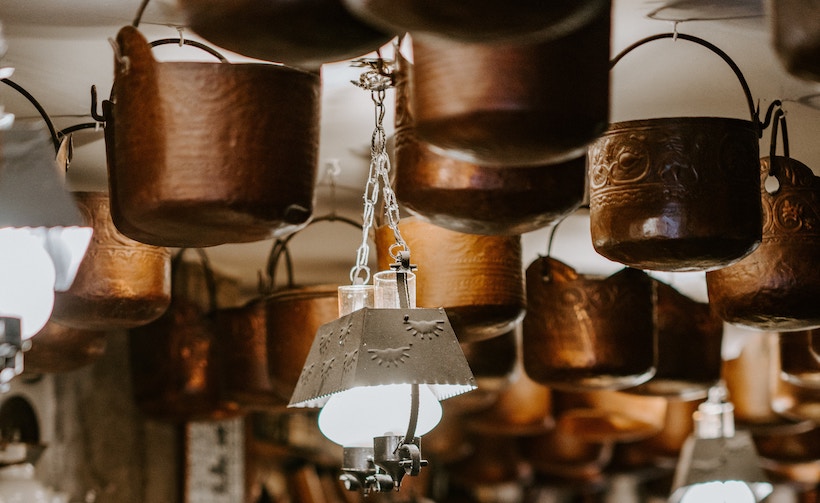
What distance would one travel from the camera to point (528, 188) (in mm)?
1637

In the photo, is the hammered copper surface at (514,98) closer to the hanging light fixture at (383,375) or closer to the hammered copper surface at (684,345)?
the hanging light fixture at (383,375)

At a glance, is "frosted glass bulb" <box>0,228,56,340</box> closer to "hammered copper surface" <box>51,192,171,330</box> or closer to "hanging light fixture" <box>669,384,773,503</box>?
"hammered copper surface" <box>51,192,171,330</box>

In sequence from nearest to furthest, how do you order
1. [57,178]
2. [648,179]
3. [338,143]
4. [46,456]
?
[57,178]
[648,179]
[338,143]
[46,456]

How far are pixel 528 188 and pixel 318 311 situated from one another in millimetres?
1312

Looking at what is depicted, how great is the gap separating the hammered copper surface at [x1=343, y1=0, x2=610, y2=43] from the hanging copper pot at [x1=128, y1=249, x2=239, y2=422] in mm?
2247

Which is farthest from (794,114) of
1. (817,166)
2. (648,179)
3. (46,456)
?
(46,456)

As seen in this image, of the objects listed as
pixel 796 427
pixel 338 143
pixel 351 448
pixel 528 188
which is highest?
pixel 338 143

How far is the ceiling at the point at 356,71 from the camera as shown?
2209 mm

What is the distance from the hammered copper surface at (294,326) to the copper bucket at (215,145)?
1.20 meters

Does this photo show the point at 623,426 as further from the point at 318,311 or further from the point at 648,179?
the point at 648,179

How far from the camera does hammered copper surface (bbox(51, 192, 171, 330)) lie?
234cm

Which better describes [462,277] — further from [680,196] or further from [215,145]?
[215,145]

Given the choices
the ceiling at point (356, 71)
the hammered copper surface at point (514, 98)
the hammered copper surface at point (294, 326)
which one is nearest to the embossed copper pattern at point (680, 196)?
the ceiling at point (356, 71)

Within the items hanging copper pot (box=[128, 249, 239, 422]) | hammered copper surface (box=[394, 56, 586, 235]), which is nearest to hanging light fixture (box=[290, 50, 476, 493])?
hammered copper surface (box=[394, 56, 586, 235])
